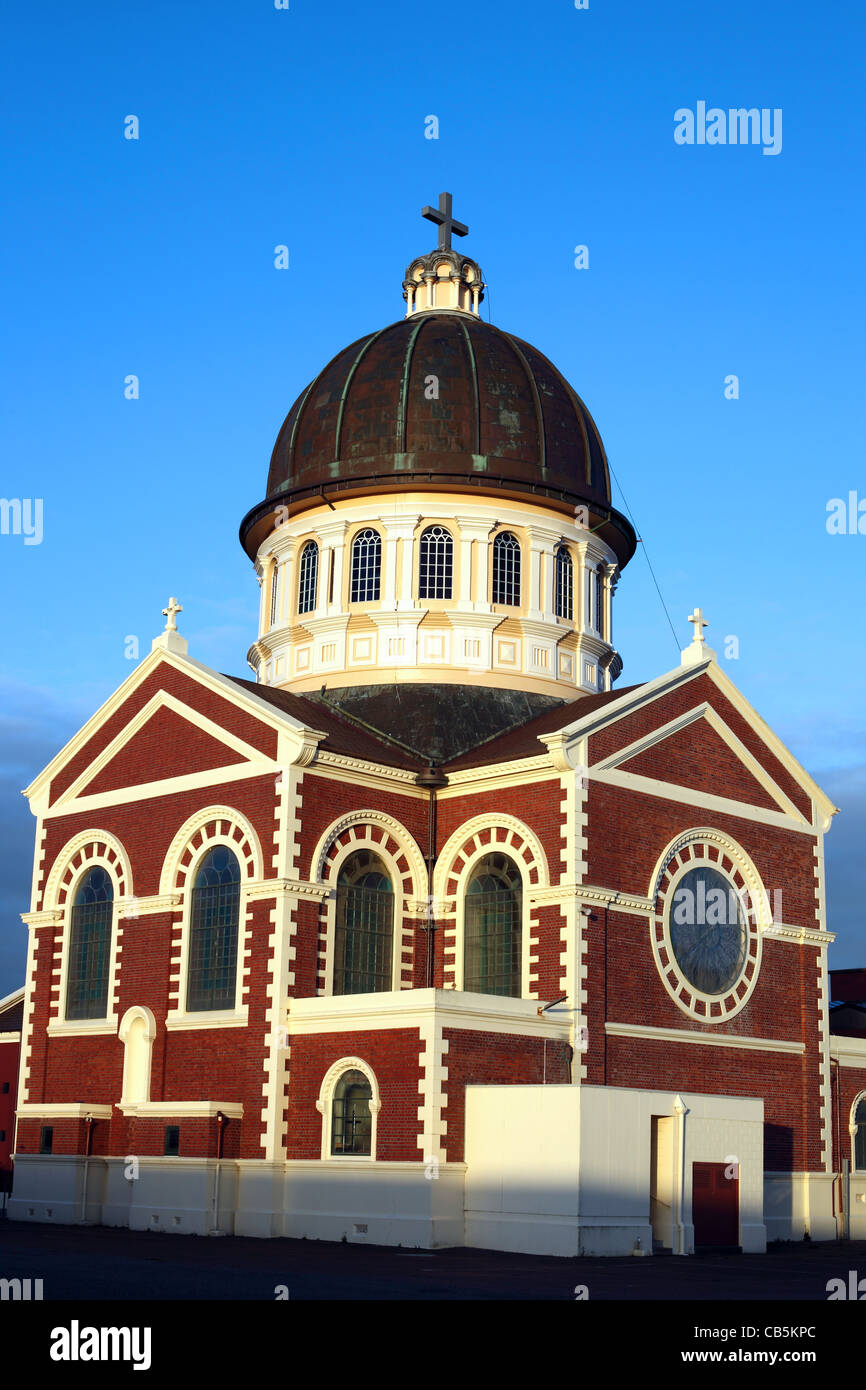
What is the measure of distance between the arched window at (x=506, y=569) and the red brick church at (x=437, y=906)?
0.29 feet

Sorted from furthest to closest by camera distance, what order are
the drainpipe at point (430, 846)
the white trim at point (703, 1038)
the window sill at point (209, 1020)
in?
the drainpipe at point (430, 846)
the white trim at point (703, 1038)
the window sill at point (209, 1020)

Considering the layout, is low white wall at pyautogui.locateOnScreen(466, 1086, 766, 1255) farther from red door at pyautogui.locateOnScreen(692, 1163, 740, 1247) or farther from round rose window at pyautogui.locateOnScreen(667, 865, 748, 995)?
round rose window at pyautogui.locateOnScreen(667, 865, 748, 995)

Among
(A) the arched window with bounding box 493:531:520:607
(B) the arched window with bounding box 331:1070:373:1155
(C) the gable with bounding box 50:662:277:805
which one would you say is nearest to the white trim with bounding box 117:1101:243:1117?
(B) the arched window with bounding box 331:1070:373:1155

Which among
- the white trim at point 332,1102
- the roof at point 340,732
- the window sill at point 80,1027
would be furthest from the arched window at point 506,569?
the white trim at point 332,1102

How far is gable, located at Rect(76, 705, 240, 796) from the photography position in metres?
35.7

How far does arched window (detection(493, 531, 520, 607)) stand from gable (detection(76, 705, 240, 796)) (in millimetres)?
9321

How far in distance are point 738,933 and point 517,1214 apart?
407 inches

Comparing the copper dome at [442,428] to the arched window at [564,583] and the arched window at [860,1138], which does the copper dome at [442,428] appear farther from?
the arched window at [860,1138]

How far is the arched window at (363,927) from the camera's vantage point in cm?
3416

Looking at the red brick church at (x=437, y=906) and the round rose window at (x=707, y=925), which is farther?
the round rose window at (x=707, y=925)

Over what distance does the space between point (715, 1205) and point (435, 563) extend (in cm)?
1755

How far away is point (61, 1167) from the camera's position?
34844 millimetres

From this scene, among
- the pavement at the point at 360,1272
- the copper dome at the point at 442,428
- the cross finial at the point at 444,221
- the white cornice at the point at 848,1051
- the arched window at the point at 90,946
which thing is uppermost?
the cross finial at the point at 444,221
